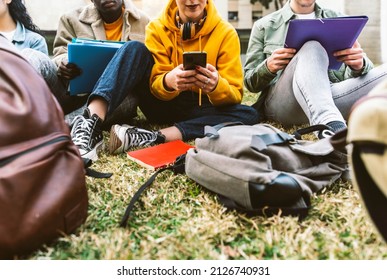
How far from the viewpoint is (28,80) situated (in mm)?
997

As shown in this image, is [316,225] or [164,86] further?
[164,86]

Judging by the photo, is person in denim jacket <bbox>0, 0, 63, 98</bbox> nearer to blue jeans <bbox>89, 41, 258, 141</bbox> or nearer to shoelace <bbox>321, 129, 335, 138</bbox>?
blue jeans <bbox>89, 41, 258, 141</bbox>

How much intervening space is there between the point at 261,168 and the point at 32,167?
61 cm

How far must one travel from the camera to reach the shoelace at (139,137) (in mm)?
1863

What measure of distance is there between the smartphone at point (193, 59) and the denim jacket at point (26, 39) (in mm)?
1086

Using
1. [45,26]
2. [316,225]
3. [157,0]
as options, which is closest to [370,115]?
[316,225]

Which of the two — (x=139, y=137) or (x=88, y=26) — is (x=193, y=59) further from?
(x=88, y=26)

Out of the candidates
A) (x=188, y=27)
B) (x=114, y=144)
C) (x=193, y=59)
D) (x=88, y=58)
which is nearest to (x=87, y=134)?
(x=114, y=144)

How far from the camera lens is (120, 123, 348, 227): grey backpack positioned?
3.52 feet

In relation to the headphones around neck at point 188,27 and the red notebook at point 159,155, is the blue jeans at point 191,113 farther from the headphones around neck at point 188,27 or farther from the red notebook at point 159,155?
the headphones around neck at point 188,27

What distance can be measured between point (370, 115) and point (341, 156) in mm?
590

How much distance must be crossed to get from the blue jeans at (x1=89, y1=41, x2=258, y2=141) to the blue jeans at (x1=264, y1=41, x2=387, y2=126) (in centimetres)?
18

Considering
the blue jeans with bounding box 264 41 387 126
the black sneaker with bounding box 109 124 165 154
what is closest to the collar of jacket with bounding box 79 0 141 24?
the black sneaker with bounding box 109 124 165 154
